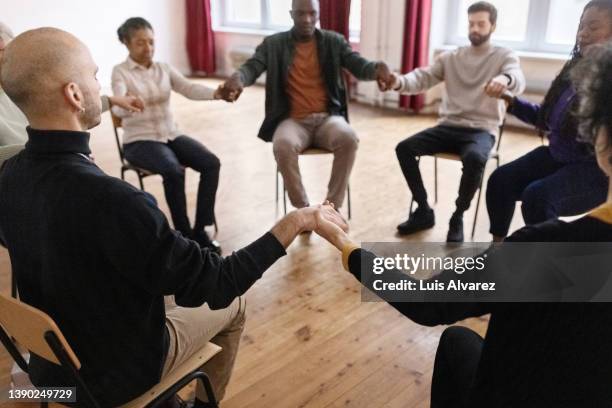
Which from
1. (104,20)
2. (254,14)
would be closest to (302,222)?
(104,20)

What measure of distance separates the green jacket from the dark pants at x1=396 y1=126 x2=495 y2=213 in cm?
51

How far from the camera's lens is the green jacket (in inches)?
132

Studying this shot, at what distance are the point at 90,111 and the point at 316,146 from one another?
6.79 feet

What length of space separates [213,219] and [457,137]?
1.45 metres

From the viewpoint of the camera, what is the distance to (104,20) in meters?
7.30

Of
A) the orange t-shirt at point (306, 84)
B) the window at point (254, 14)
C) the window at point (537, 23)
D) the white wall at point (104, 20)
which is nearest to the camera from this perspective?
the orange t-shirt at point (306, 84)

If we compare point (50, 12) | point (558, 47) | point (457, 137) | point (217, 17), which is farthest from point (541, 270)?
point (217, 17)

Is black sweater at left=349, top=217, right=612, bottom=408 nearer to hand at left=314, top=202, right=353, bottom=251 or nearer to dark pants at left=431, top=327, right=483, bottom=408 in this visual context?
dark pants at left=431, top=327, right=483, bottom=408

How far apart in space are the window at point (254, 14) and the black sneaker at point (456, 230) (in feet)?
16.8

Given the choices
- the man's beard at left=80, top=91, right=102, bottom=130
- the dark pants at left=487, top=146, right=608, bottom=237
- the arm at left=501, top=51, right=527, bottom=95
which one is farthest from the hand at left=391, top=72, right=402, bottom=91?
the man's beard at left=80, top=91, right=102, bottom=130

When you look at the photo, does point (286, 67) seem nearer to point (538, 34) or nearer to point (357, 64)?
point (357, 64)

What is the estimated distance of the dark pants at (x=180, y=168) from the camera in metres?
2.96

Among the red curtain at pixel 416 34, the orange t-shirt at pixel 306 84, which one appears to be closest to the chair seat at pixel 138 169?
the orange t-shirt at pixel 306 84

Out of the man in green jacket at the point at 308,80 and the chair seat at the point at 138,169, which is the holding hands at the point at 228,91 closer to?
the man in green jacket at the point at 308,80
